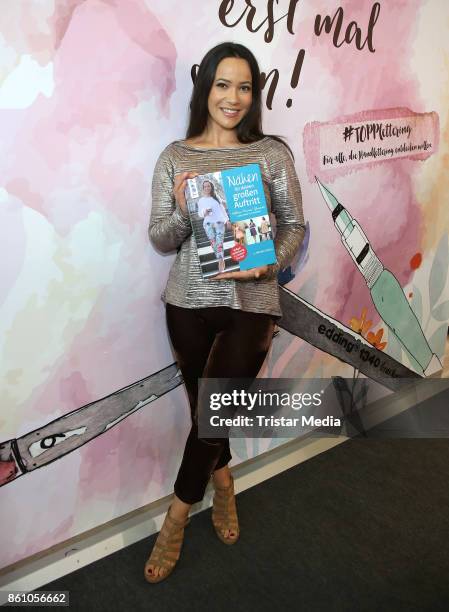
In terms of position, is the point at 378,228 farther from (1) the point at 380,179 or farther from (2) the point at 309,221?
(2) the point at 309,221

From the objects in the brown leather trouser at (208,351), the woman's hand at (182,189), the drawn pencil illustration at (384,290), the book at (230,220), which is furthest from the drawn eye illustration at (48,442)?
the drawn pencil illustration at (384,290)

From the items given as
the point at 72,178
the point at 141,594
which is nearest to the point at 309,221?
the point at 72,178

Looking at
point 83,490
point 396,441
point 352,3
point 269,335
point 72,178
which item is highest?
point 352,3

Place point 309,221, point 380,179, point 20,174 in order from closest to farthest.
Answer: point 20,174 → point 309,221 → point 380,179

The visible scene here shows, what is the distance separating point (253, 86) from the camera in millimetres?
1572

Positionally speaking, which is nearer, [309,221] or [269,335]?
[269,335]

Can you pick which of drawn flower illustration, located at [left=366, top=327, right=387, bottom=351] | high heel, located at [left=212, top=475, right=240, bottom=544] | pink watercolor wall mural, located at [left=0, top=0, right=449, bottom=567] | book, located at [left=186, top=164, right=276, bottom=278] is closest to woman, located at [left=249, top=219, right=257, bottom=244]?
book, located at [left=186, top=164, right=276, bottom=278]

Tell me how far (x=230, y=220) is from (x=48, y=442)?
850 millimetres

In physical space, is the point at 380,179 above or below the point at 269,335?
above

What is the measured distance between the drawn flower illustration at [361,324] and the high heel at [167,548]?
1.13 meters

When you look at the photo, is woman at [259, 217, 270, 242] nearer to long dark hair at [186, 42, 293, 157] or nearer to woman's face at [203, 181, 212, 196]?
woman's face at [203, 181, 212, 196]

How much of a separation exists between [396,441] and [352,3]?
1770 mm

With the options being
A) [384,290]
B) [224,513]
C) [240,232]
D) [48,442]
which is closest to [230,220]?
[240,232]

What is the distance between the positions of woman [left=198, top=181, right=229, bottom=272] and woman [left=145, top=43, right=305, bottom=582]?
6 cm
